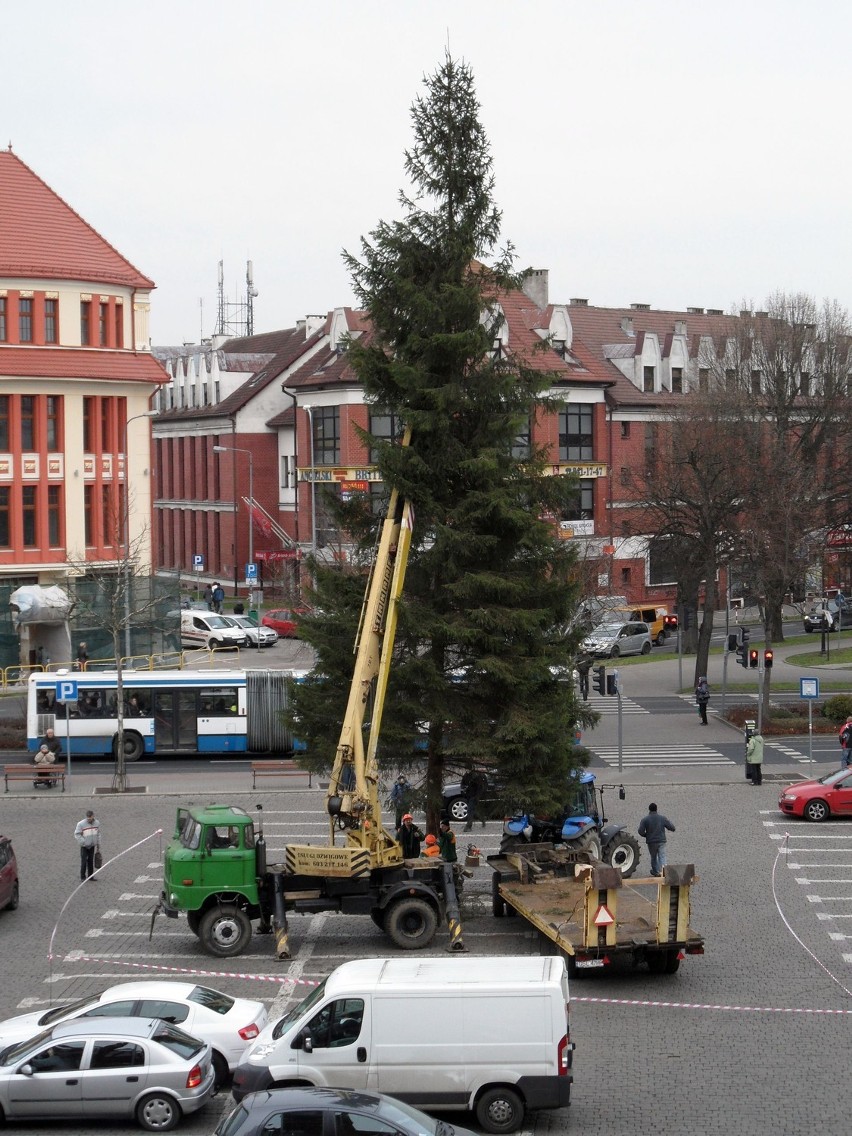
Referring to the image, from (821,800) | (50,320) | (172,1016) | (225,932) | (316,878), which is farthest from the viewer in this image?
(50,320)

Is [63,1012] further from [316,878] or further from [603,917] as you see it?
[603,917]

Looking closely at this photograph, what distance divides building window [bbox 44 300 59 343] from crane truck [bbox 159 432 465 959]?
1496 inches

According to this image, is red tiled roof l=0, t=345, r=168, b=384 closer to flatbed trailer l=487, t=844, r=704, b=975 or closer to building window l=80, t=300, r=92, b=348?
building window l=80, t=300, r=92, b=348

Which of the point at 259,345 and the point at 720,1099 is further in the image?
the point at 259,345

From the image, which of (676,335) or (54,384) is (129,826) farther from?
(676,335)

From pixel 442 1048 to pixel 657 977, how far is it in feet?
21.7

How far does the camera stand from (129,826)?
33.5 m

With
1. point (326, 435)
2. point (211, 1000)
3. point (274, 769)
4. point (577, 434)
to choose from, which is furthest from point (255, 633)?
point (211, 1000)

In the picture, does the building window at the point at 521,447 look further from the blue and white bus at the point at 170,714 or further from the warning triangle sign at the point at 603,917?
the blue and white bus at the point at 170,714

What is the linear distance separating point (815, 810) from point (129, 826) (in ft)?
47.6

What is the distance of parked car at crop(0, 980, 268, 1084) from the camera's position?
1666 centimetres

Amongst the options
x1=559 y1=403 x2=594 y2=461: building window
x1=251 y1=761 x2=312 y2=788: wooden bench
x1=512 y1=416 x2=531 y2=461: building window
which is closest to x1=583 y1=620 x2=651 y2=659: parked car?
x1=559 y1=403 x2=594 y2=461: building window

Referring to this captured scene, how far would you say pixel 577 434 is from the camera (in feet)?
253

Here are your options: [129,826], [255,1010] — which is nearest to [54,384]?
[129,826]
